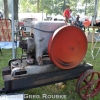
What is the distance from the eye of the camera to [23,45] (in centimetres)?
187

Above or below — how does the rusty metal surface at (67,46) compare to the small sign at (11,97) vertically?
above

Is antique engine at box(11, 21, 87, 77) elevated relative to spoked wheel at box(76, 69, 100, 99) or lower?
elevated

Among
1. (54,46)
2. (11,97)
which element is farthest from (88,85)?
→ (11,97)

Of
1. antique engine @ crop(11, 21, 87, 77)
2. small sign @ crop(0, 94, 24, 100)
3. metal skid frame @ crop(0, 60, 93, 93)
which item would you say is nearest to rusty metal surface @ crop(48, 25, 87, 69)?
antique engine @ crop(11, 21, 87, 77)

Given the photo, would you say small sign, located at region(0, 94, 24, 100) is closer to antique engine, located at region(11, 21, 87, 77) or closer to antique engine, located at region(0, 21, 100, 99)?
antique engine, located at region(0, 21, 100, 99)

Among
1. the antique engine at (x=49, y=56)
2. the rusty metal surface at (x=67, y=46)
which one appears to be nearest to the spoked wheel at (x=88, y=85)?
the antique engine at (x=49, y=56)

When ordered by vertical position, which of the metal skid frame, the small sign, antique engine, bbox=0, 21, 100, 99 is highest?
antique engine, bbox=0, 21, 100, 99

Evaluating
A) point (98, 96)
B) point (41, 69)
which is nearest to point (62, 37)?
point (41, 69)

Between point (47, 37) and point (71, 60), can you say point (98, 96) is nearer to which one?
point (71, 60)

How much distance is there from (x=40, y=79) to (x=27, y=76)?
168 mm

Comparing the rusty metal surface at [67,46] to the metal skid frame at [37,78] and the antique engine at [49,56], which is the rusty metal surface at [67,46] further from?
the metal skid frame at [37,78]

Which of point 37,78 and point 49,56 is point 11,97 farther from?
point 49,56

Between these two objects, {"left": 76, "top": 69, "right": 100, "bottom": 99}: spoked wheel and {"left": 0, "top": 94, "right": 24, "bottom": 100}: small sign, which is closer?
{"left": 0, "top": 94, "right": 24, "bottom": 100}: small sign

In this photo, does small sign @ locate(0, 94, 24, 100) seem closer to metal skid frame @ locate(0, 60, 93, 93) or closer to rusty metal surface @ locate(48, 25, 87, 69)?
metal skid frame @ locate(0, 60, 93, 93)
